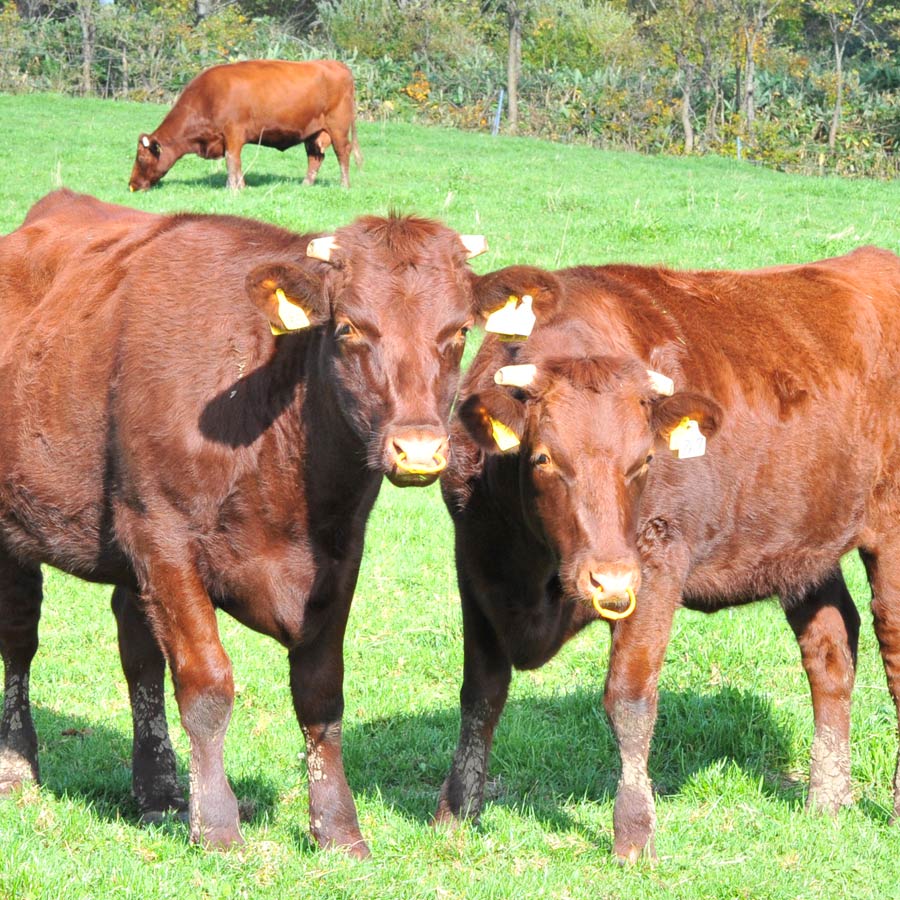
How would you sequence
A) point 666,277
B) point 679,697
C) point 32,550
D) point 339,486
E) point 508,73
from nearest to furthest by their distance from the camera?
1. point 339,486
2. point 32,550
3. point 666,277
4. point 679,697
5. point 508,73

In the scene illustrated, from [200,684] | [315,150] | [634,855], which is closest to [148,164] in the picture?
[315,150]

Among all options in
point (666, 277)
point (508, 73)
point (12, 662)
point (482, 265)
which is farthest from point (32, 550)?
point (508, 73)

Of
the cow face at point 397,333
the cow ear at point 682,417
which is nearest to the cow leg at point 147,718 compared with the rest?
the cow face at point 397,333

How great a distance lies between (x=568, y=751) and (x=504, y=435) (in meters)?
2.18

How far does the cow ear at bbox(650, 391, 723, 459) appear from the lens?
496 cm

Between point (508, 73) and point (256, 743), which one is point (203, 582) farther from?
point (508, 73)

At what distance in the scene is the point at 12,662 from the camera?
6.05 m

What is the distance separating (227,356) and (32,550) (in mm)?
1397

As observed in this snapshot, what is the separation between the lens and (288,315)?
15.5 feet

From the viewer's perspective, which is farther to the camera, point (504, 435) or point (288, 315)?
point (504, 435)

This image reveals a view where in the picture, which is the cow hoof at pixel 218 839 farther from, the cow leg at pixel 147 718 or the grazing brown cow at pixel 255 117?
the grazing brown cow at pixel 255 117

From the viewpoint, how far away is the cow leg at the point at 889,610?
20.4 ft

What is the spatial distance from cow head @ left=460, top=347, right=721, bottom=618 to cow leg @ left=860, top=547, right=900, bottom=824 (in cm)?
161

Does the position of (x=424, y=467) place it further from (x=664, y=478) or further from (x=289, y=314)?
(x=664, y=478)
